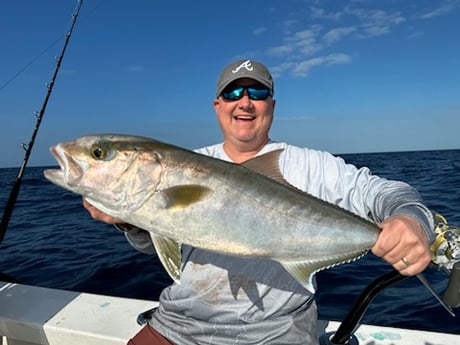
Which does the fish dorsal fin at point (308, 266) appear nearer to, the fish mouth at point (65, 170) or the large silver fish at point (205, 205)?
the large silver fish at point (205, 205)

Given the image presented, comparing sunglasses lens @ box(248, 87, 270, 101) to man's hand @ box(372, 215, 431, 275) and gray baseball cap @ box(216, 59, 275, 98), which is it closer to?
gray baseball cap @ box(216, 59, 275, 98)

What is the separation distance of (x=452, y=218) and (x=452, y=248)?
961 cm

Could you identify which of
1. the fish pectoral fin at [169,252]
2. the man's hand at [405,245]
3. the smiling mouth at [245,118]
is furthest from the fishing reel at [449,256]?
the smiling mouth at [245,118]

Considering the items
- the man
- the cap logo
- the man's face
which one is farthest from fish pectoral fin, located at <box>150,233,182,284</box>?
the cap logo

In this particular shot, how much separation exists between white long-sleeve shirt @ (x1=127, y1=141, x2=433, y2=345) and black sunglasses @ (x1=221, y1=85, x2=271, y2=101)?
2.77 feet

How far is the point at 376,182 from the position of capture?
2.82 metres

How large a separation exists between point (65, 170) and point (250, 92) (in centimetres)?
159

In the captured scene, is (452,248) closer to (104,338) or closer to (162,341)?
(162,341)

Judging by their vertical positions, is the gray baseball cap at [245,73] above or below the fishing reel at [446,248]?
above

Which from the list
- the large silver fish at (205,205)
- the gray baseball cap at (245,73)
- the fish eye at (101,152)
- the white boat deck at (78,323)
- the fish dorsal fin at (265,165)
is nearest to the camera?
the large silver fish at (205,205)

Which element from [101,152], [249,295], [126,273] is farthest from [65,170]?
[126,273]

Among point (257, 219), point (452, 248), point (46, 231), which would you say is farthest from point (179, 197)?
point (46, 231)

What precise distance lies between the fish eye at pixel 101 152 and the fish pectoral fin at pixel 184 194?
15.5 inches

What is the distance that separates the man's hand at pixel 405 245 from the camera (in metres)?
2.14
